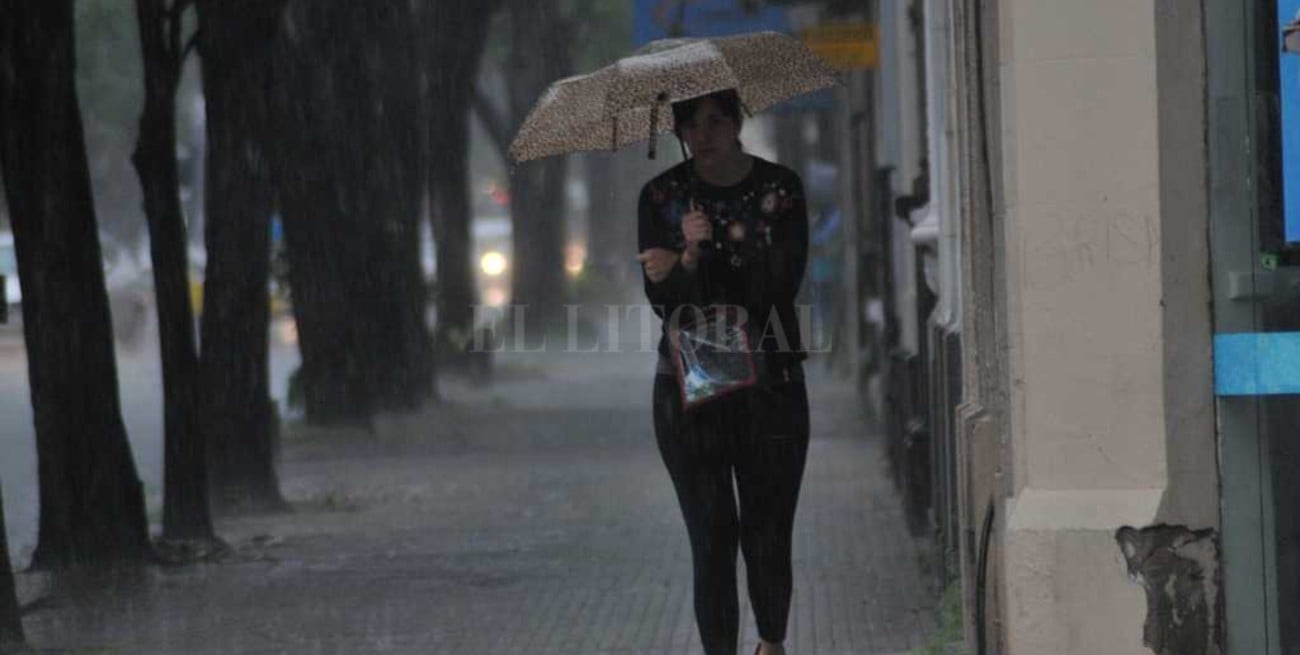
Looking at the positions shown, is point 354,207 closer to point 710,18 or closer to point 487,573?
point 710,18

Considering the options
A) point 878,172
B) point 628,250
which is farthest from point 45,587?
point 628,250

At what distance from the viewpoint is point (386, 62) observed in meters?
25.0

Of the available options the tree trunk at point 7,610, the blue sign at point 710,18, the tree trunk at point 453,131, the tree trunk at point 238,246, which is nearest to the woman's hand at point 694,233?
the tree trunk at point 7,610

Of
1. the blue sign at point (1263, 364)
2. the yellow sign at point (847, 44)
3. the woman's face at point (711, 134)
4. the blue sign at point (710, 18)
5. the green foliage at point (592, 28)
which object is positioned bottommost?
the blue sign at point (1263, 364)

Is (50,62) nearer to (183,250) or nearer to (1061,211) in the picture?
(183,250)

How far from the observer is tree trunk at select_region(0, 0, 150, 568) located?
11.4 metres

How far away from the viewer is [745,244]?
266 inches

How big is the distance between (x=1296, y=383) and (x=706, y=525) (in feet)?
5.24

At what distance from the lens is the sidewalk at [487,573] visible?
9453mm

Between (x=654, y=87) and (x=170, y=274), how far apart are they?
6.71 meters

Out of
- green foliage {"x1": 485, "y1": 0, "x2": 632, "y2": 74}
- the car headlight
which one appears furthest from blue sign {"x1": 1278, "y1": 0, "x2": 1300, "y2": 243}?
the car headlight

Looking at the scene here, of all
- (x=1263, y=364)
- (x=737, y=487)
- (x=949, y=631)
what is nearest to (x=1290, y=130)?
(x=1263, y=364)

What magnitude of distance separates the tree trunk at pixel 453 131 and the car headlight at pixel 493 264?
98.6 ft

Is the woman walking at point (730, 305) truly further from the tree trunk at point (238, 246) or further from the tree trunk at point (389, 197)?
the tree trunk at point (389, 197)
